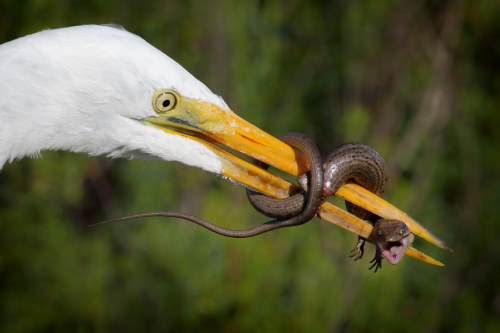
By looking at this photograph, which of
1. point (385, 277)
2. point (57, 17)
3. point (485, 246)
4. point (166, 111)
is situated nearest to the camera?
point (166, 111)

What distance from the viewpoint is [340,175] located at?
1.43 meters

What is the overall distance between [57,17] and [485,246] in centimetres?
253

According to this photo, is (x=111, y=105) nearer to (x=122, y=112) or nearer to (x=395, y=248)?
(x=122, y=112)

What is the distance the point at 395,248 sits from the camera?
1.41 meters

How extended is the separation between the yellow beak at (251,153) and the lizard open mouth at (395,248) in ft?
0.18

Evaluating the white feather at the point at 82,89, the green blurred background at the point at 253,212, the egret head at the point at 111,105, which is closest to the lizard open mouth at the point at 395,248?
the egret head at the point at 111,105

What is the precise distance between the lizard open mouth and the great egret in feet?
0.19

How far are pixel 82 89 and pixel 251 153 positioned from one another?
0.40 m

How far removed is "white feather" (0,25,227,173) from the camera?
125cm

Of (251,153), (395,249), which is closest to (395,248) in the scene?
(395,249)

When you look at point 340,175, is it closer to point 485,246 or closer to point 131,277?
point 131,277

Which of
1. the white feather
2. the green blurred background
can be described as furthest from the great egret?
the green blurred background

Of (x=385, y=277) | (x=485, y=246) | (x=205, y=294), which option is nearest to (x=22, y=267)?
(x=205, y=294)

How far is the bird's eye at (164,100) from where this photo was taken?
52.1 inches
